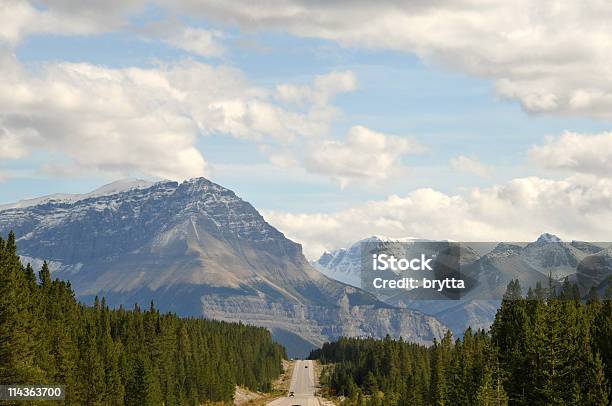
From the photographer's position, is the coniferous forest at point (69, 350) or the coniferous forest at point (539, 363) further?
the coniferous forest at point (539, 363)

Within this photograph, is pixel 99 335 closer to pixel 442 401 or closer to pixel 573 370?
pixel 442 401

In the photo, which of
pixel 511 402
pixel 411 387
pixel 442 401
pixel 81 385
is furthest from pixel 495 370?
pixel 81 385

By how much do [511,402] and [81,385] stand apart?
6753 centimetres

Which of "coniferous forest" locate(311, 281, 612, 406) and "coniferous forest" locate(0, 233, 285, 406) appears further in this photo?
"coniferous forest" locate(311, 281, 612, 406)

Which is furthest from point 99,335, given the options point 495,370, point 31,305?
point 495,370

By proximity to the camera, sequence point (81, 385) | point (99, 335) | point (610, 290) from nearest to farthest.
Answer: point (81, 385)
point (99, 335)
point (610, 290)

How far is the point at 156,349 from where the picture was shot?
643 feet

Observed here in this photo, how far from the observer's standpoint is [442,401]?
152375mm

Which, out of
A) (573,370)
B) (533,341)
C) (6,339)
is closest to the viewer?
(6,339)

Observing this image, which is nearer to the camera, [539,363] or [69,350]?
[539,363]

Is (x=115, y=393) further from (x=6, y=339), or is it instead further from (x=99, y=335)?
(x=6, y=339)

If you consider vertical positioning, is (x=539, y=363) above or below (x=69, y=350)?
below

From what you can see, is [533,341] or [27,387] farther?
[533,341]

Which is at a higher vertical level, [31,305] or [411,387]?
[31,305]
